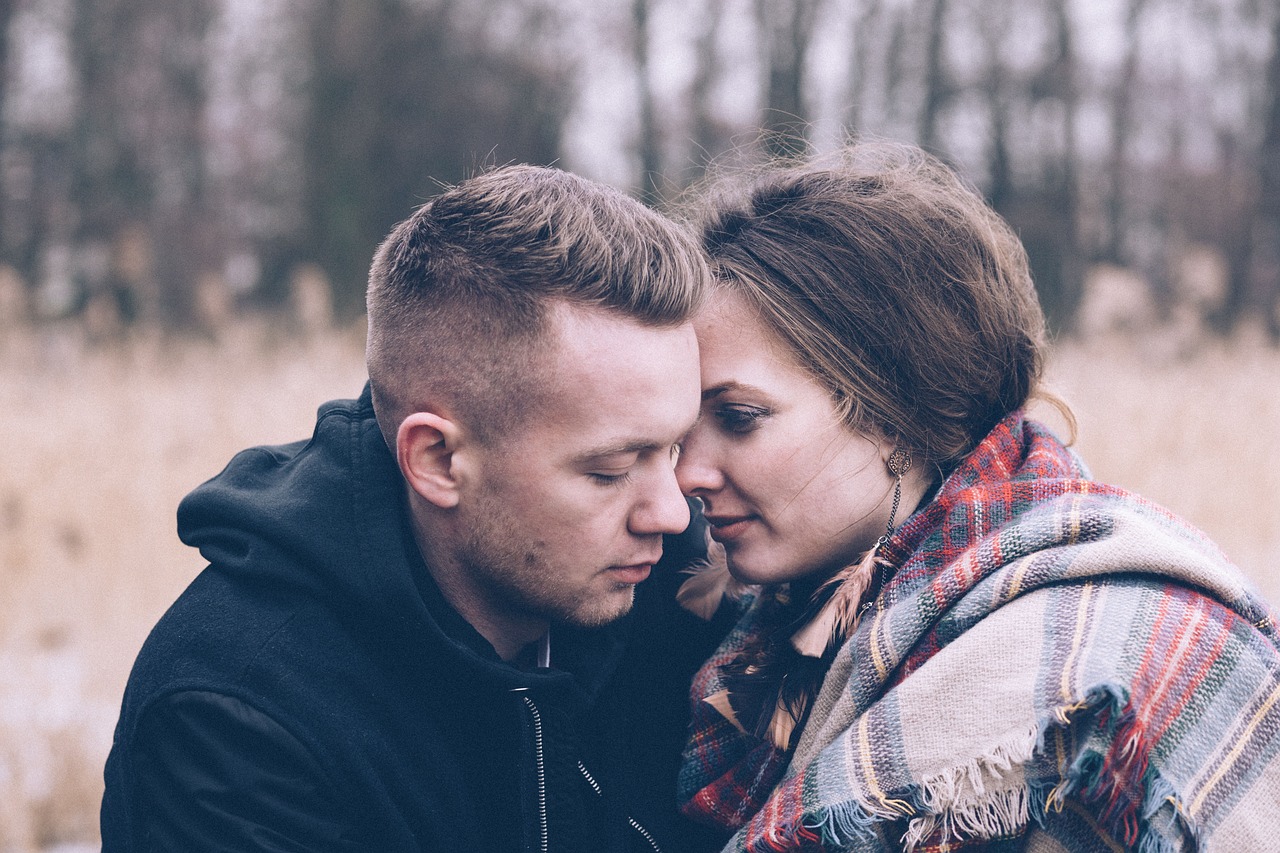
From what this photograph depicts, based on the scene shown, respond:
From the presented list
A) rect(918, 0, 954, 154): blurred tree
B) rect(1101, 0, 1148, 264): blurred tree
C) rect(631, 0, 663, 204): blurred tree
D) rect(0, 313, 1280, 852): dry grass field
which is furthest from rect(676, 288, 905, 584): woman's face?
rect(1101, 0, 1148, 264): blurred tree

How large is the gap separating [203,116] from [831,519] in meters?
14.6

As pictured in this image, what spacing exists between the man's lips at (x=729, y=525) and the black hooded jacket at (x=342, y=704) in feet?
0.91

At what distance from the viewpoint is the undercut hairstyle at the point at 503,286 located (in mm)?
1908

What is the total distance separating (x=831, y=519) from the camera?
6.81ft

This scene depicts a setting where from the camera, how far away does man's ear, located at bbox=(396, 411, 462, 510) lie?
1926 millimetres

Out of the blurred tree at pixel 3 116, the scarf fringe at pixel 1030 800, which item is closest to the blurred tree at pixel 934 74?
the blurred tree at pixel 3 116

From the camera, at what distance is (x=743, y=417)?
2.07 metres

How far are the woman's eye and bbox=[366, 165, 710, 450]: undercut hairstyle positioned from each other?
0.19 m

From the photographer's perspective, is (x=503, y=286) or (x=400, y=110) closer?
(x=503, y=286)

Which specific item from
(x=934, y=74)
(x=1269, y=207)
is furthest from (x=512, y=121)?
(x=1269, y=207)

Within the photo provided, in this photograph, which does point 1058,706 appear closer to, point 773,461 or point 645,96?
point 773,461

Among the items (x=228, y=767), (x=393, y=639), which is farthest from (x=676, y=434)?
(x=228, y=767)

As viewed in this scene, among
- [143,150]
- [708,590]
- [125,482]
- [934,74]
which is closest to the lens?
[708,590]

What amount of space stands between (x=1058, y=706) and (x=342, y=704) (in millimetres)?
1060
